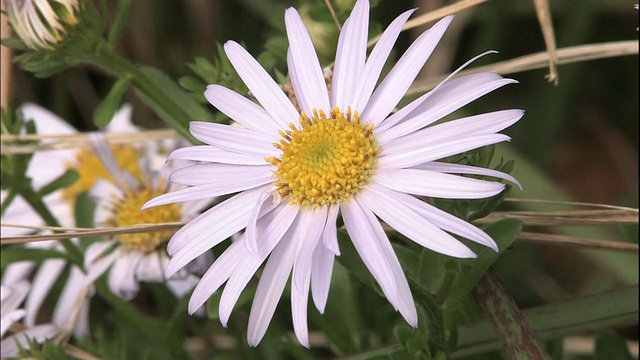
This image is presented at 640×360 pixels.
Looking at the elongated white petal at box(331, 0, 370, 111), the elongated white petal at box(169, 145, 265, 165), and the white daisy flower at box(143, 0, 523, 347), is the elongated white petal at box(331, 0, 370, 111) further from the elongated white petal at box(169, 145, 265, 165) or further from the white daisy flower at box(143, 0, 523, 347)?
the elongated white petal at box(169, 145, 265, 165)

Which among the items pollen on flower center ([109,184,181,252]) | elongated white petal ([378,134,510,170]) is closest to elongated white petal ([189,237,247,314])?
elongated white petal ([378,134,510,170])

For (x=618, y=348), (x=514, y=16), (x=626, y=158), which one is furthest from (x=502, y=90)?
(x=618, y=348)

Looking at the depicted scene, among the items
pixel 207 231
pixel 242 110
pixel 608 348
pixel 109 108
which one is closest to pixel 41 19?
pixel 109 108

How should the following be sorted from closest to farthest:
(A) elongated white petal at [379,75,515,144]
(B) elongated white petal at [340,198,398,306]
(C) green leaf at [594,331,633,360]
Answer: (B) elongated white petal at [340,198,398,306] → (A) elongated white petal at [379,75,515,144] → (C) green leaf at [594,331,633,360]

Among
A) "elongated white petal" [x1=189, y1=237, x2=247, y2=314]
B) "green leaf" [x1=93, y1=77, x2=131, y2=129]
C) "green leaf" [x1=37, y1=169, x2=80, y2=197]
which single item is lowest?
"elongated white petal" [x1=189, y1=237, x2=247, y2=314]

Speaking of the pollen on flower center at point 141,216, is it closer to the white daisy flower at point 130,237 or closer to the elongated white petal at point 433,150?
the white daisy flower at point 130,237

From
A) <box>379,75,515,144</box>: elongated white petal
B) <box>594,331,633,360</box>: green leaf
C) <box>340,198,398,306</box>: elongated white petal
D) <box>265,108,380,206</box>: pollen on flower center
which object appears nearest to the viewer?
<box>340,198,398,306</box>: elongated white petal

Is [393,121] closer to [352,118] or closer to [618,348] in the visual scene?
[352,118]
